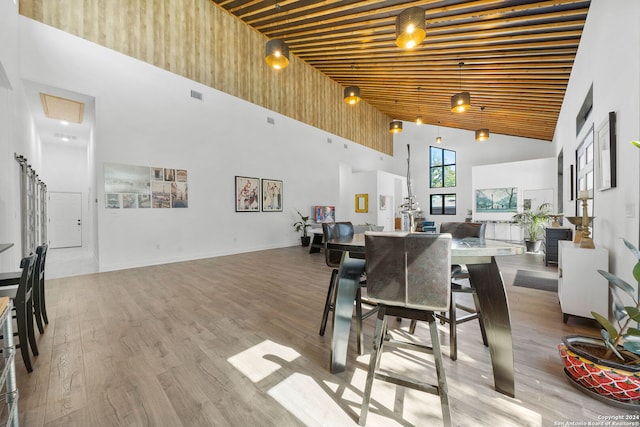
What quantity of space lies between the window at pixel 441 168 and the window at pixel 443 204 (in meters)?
0.50

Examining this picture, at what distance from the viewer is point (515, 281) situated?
4.21 m

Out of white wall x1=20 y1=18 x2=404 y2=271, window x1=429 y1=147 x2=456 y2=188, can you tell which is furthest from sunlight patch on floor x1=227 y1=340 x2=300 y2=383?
window x1=429 y1=147 x2=456 y2=188

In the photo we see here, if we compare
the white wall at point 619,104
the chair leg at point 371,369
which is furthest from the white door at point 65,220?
the white wall at point 619,104

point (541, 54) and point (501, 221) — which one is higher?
point (541, 54)

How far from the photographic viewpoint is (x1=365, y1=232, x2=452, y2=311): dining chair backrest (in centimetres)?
130

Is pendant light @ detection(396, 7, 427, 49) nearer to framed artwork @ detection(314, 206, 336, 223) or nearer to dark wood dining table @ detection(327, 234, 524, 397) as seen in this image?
dark wood dining table @ detection(327, 234, 524, 397)

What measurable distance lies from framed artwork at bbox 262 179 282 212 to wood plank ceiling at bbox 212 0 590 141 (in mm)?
3972

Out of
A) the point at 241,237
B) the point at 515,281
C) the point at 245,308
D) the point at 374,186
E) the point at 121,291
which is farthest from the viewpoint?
the point at 374,186

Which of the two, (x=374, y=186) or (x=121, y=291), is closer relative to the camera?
(x=121, y=291)

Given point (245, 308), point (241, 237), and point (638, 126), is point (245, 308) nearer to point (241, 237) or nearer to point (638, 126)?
point (638, 126)

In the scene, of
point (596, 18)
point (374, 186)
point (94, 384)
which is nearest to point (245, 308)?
point (94, 384)

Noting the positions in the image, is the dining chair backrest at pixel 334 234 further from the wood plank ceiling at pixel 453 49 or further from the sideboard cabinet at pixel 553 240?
the sideboard cabinet at pixel 553 240

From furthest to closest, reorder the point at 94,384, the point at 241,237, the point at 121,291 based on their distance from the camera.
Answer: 1. the point at 241,237
2. the point at 121,291
3. the point at 94,384

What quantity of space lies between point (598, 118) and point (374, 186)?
25.1ft
